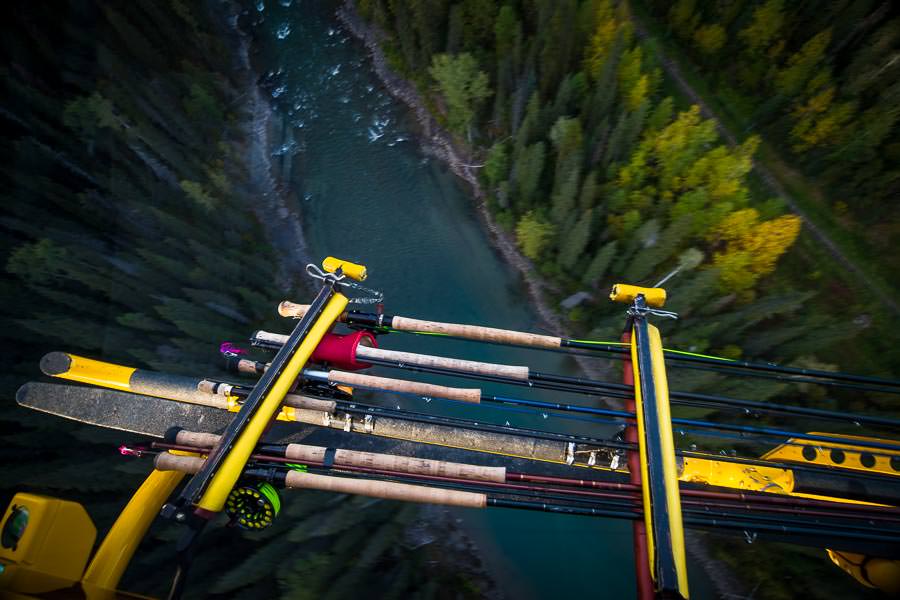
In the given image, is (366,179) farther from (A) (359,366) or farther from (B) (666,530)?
(B) (666,530)

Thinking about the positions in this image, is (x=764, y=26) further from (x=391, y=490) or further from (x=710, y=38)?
(x=391, y=490)

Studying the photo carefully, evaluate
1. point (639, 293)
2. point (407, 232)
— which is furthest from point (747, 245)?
point (407, 232)

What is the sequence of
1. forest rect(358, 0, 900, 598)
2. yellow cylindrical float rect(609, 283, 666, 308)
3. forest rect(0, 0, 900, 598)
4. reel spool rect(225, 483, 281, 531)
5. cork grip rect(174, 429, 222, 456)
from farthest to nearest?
1. forest rect(358, 0, 900, 598)
2. forest rect(0, 0, 900, 598)
3. yellow cylindrical float rect(609, 283, 666, 308)
4. reel spool rect(225, 483, 281, 531)
5. cork grip rect(174, 429, 222, 456)

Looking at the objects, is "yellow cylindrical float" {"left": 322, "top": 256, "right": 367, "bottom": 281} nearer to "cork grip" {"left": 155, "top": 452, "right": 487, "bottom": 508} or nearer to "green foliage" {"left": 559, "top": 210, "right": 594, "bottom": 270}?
"cork grip" {"left": 155, "top": 452, "right": 487, "bottom": 508}

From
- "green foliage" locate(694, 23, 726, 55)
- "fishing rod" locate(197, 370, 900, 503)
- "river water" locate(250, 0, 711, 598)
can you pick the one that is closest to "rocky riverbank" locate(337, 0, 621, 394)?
"river water" locate(250, 0, 711, 598)

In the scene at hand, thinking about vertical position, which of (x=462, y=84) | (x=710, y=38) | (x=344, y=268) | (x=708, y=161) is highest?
(x=710, y=38)

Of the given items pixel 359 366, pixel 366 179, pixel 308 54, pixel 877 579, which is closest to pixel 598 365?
pixel 877 579
